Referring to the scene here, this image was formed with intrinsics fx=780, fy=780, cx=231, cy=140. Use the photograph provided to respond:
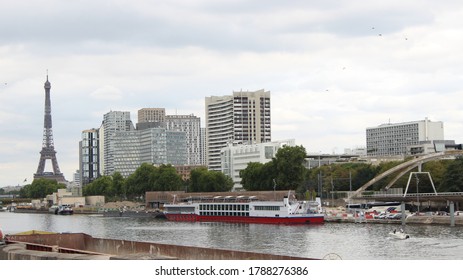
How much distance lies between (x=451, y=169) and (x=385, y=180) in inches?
1147

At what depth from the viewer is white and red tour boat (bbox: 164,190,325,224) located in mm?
115812

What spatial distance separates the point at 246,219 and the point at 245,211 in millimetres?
1637

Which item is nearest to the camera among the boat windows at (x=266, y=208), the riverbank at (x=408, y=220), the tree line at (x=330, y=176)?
the riverbank at (x=408, y=220)

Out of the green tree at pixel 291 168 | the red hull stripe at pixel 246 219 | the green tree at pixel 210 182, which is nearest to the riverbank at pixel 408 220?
the red hull stripe at pixel 246 219

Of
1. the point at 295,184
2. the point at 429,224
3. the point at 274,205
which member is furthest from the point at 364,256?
the point at 295,184

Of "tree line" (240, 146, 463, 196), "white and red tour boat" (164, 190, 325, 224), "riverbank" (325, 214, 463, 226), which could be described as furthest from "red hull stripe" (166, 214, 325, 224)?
"tree line" (240, 146, 463, 196)

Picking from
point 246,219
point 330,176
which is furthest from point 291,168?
point 330,176

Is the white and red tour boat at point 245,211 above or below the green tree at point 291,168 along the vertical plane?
below

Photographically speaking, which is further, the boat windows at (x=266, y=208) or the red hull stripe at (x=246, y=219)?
the boat windows at (x=266, y=208)

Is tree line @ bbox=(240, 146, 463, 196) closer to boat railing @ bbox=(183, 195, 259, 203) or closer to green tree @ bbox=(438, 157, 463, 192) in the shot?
green tree @ bbox=(438, 157, 463, 192)

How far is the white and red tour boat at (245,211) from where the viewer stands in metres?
116

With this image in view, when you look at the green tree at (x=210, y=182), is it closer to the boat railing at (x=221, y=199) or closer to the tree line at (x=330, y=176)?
the tree line at (x=330, y=176)

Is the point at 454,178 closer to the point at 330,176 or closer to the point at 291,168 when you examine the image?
the point at 291,168

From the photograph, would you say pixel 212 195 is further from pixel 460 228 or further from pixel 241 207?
pixel 460 228
